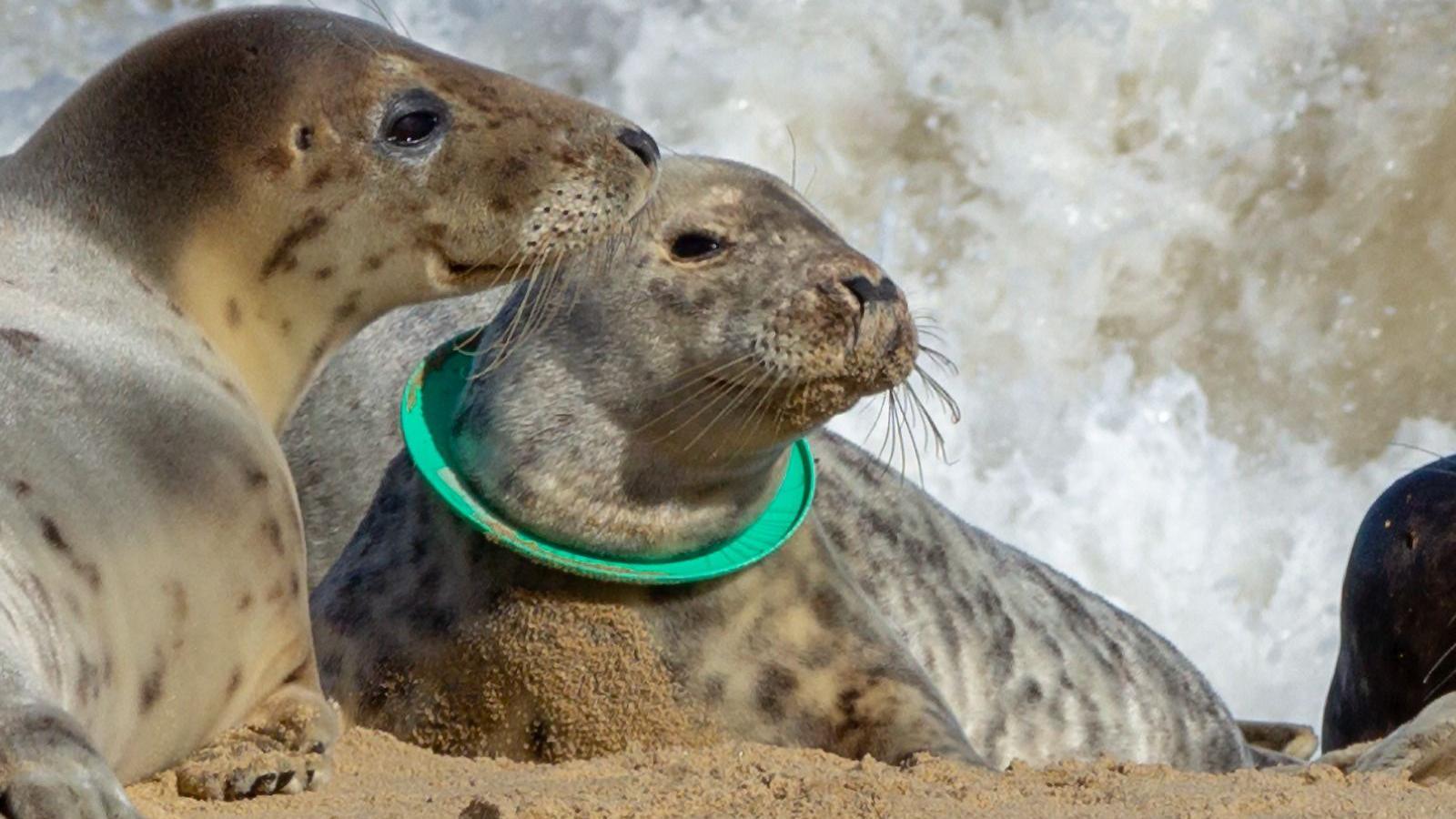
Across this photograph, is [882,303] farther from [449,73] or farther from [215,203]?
[215,203]

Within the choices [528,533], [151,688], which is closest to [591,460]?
[528,533]

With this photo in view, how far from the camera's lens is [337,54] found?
4430mm

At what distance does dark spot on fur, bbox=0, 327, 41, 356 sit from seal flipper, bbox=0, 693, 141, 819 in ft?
2.93

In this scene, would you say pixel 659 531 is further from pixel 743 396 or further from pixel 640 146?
pixel 640 146

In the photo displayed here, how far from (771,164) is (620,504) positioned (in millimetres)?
5726

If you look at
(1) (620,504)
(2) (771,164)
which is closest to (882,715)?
(1) (620,504)

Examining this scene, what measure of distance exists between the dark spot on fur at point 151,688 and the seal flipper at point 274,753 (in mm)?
100

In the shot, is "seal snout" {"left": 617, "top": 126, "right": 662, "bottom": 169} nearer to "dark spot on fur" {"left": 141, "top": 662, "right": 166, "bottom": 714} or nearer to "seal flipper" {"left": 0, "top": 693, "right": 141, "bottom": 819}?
"dark spot on fur" {"left": 141, "top": 662, "right": 166, "bottom": 714}

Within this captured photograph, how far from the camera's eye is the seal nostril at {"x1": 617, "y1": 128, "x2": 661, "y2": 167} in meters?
4.43

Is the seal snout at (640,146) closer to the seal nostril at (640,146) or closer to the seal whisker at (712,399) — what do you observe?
the seal nostril at (640,146)

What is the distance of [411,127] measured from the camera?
4383 millimetres

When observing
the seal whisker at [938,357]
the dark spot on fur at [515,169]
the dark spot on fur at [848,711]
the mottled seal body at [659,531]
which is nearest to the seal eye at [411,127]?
the dark spot on fur at [515,169]

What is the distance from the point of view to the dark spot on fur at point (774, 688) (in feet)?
15.6

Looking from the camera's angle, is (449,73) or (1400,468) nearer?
(449,73)
